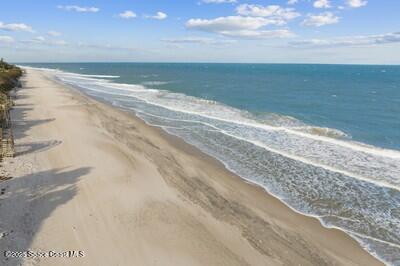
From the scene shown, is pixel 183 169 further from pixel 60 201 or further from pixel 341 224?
pixel 341 224

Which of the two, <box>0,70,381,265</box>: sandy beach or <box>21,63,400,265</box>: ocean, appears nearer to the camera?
<box>0,70,381,265</box>: sandy beach

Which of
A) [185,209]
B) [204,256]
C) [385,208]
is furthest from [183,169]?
[385,208]

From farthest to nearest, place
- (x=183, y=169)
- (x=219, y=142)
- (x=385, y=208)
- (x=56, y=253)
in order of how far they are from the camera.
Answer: (x=219, y=142) < (x=183, y=169) < (x=385, y=208) < (x=56, y=253)

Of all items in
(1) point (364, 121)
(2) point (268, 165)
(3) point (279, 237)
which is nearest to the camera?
(3) point (279, 237)

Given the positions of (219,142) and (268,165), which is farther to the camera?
Result: (219,142)

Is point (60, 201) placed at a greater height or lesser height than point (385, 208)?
greater

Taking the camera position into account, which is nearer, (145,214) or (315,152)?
(145,214)

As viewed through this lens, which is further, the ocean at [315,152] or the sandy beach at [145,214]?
the ocean at [315,152]
